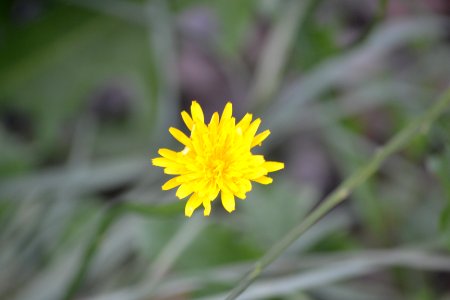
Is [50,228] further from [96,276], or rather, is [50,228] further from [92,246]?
[92,246]

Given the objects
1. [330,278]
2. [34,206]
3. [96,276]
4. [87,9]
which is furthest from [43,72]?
[330,278]

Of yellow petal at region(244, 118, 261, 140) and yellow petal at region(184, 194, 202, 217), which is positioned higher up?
yellow petal at region(244, 118, 261, 140)

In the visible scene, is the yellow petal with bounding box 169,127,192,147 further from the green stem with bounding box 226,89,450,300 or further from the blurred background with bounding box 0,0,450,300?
the blurred background with bounding box 0,0,450,300

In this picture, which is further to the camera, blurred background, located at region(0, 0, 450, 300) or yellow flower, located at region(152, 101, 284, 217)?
blurred background, located at region(0, 0, 450, 300)

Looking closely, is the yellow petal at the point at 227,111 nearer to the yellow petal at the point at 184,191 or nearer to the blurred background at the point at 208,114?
the yellow petal at the point at 184,191

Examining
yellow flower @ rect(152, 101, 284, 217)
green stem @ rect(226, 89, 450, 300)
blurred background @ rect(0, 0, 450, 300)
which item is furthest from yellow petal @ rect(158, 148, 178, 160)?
blurred background @ rect(0, 0, 450, 300)

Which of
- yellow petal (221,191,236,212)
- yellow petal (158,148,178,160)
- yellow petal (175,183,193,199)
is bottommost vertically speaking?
yellow petal (221,191,236,212)

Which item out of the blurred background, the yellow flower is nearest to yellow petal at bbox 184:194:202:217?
the yellow flower
